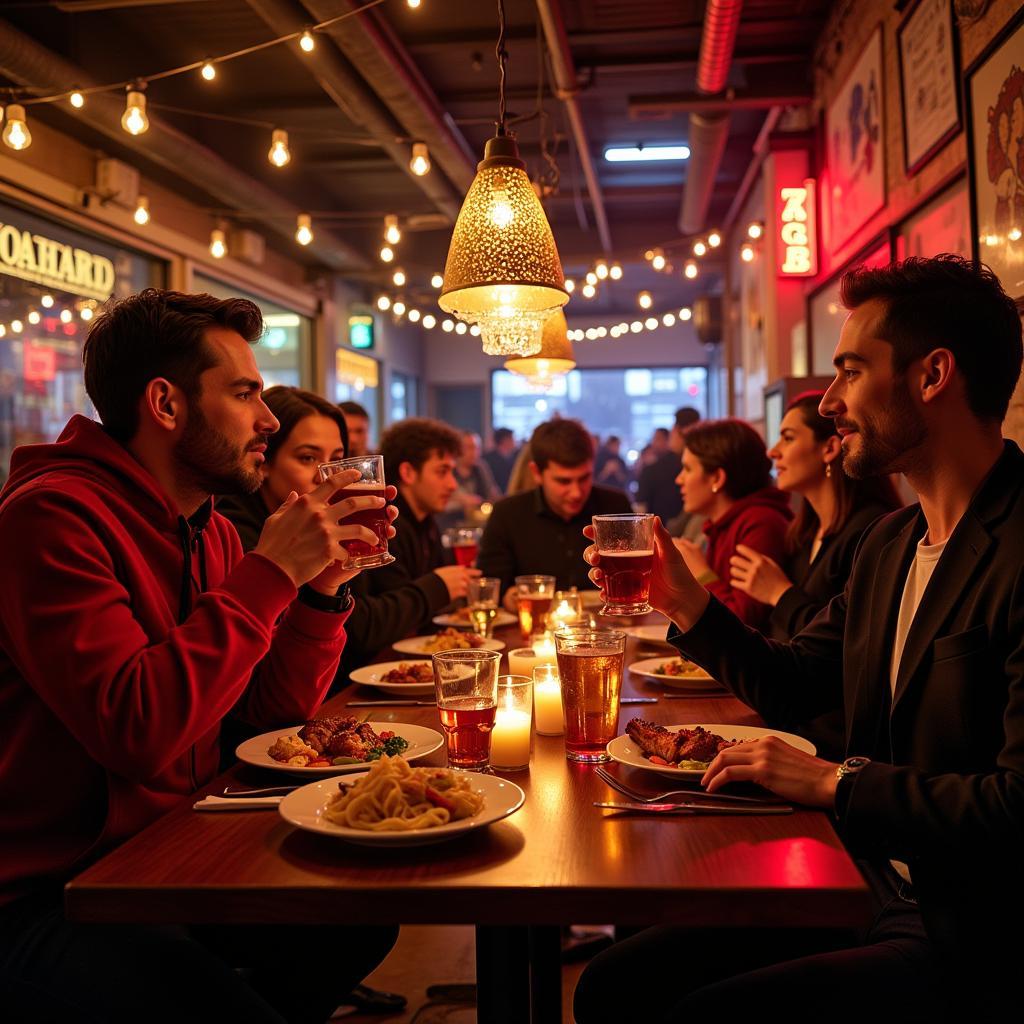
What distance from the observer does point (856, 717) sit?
1.69m

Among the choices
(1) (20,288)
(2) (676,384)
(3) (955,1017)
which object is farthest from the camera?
(2) (676,384)

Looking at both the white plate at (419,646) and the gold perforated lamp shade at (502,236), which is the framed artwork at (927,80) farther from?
the white plate at (419,646)

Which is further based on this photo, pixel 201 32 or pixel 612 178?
pixel 612 178

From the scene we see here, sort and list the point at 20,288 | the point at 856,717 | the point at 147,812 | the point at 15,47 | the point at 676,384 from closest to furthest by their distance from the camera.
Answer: the point at 147,812 → the point at 856,717 → the point at 15,47 → the point at 20,288 → the point at 676,384

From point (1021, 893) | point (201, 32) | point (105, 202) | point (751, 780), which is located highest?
point (201, 32)

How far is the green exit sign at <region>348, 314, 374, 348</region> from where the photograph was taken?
11.1 m

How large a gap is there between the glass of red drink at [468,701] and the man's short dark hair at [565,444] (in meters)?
2.58

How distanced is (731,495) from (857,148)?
2741mm

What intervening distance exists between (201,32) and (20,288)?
193 centimetres

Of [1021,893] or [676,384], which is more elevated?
[676,384]

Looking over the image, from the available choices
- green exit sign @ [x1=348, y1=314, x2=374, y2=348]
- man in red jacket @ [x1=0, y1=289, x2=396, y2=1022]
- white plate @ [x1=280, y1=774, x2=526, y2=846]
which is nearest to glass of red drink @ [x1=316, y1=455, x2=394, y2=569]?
man in red jacket @ [x1=0, y1=289, x2=396, y2=1022]

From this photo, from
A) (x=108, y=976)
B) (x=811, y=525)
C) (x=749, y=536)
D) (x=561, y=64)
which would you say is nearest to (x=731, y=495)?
(x=749, y=536)

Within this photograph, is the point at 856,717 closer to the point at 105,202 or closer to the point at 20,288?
the point at 20,288

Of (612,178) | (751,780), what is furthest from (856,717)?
(612,178)
